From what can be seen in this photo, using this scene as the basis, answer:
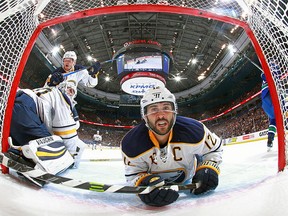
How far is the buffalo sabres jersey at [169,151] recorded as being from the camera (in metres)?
1.38

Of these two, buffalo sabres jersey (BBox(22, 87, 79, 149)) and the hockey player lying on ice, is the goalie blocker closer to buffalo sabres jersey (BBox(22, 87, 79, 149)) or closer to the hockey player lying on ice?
the hockey player lying on ice

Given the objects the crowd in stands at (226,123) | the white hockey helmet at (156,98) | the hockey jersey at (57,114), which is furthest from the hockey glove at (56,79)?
the crowd in stands at (226,123)

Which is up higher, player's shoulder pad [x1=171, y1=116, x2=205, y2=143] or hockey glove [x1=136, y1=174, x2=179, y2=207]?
player's shoulder pad [x1=171, y1=116, x2=205, y2=143]

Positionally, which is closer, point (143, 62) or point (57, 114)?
point (57, 114)

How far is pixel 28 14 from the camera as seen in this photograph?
5.02 ft

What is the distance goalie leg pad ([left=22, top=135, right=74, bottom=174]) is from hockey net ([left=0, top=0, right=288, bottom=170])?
0.63ft

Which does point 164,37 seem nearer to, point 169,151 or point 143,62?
Answer: point 143,62

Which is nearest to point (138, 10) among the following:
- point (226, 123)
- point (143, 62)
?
point (143, 62)

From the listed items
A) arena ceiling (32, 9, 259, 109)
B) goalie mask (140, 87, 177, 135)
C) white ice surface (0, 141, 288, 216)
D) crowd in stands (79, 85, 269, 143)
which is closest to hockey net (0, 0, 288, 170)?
white ice surface (0, 141, 288, 216)

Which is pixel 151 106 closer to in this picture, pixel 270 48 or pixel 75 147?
pixel 270 48

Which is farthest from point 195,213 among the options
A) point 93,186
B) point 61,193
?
point 61,193

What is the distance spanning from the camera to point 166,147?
139 cm

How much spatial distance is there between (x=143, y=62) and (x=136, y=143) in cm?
774

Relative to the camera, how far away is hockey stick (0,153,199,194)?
1.16 metres
